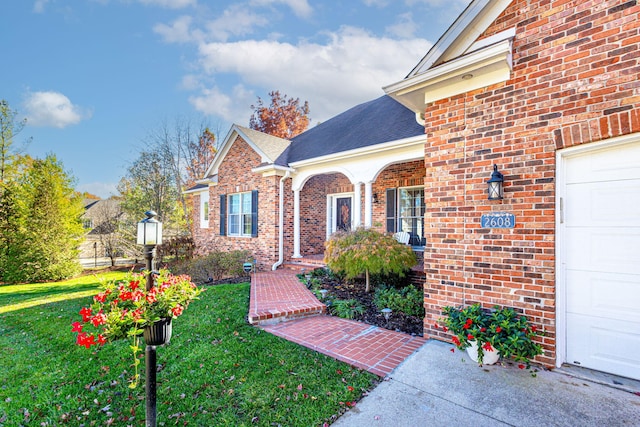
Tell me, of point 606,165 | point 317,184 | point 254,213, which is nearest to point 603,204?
point 606,165

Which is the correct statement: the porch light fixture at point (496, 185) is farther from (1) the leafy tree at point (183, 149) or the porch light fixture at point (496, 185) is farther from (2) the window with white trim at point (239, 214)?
(1) the leafy tree at point (183, 149)

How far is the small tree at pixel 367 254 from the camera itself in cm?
571

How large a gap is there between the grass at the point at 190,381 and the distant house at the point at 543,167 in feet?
6.28

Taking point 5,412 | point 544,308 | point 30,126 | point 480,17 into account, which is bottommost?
point 5,412

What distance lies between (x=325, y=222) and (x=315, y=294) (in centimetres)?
503

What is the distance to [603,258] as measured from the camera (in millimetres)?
2834

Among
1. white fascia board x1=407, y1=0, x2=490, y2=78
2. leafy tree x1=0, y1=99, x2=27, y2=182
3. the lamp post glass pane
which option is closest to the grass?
the lamp post glass pane

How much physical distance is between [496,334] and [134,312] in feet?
11.2

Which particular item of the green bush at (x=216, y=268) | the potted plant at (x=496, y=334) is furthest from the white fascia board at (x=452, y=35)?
the green bush at (x=216, y=268)

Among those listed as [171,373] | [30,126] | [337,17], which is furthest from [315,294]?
[30,126]

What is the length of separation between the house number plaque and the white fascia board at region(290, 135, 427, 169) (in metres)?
3.59

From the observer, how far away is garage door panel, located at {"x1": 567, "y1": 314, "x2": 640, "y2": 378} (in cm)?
270

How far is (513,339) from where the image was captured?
2.81 meters

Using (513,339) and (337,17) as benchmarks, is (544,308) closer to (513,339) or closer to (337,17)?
(513,339)
